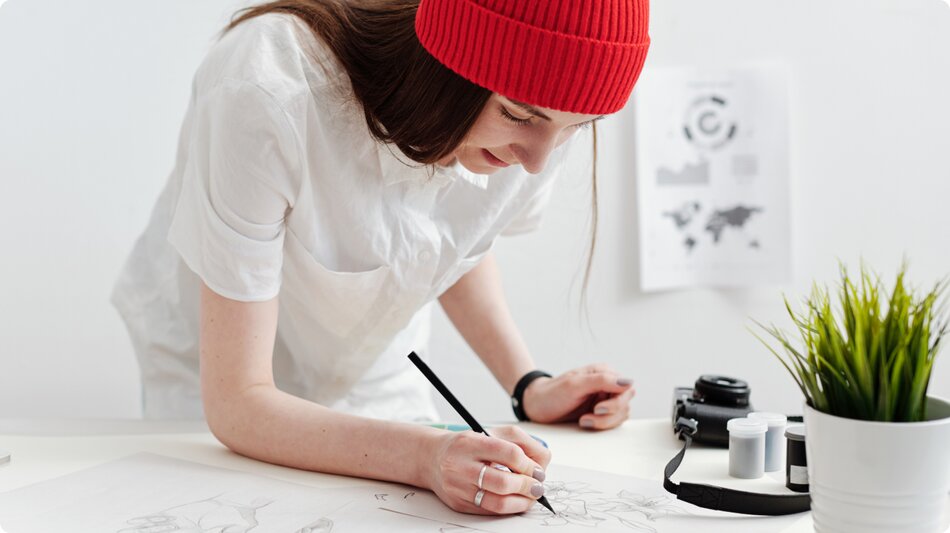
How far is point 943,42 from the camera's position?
1906mm

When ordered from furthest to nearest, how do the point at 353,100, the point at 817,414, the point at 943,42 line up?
the point at 943,42 → the point at 353,100 → the point at 817,414

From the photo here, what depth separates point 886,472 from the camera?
0.69m

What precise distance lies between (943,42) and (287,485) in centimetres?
166

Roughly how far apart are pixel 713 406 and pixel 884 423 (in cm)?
39

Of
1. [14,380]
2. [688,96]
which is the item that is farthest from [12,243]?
[688,96]

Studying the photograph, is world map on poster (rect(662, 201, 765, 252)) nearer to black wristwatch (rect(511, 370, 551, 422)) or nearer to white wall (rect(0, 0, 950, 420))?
white wall (rect(0, 0, 950, 420))

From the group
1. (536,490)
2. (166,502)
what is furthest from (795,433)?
(166,502)

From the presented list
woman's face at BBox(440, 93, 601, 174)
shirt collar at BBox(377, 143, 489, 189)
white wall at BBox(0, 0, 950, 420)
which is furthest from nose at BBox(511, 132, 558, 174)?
white wall at BBox(0, 0, 950, 420)

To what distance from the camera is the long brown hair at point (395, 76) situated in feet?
3.09

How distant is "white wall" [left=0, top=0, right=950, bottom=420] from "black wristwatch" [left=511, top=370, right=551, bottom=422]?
2.31 feet

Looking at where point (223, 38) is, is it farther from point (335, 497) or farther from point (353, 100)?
point (335, 497)

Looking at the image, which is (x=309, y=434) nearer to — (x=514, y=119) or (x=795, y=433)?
(x=514, y=119)

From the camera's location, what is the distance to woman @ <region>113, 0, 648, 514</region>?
88 centimetres

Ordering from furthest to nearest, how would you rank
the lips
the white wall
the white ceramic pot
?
the white wall → the lips → the white ceramic pot
